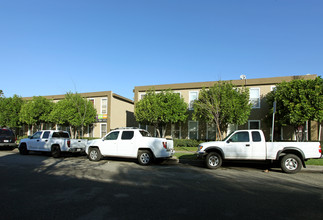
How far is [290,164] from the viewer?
30.4 ft

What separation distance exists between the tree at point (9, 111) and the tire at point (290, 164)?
2944cm

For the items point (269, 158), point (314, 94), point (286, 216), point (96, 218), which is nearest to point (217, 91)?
point (314, 94)

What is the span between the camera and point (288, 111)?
1614 centimetres

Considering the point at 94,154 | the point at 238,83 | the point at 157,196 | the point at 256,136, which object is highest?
the point at 238,83

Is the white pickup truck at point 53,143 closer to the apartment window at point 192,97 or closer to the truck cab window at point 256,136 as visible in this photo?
the truck cab window at point 256,136

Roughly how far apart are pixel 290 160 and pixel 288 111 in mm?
8084

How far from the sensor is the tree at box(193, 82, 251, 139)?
16.9m

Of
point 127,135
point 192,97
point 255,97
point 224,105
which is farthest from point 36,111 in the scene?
point 255,97

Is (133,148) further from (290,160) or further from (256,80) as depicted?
(256,80)

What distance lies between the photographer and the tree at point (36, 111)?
82.4 ft

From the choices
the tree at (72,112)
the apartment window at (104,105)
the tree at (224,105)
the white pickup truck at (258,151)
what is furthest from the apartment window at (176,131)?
the white pickup truck at (258,151)

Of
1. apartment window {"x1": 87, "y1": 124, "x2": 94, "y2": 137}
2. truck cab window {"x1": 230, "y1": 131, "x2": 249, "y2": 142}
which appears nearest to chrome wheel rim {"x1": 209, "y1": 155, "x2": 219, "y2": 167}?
truck cab window {"x1": 230, "y1": 131, "x2": 249, "y2": 142}

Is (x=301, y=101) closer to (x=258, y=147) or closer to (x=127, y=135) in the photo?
(x=258, y=147)

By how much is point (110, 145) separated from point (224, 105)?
9280mm
